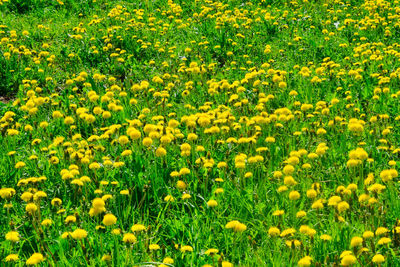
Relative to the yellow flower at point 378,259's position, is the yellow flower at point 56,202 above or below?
below

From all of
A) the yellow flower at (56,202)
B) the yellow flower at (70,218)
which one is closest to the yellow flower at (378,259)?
the yellow flower at (70,218)

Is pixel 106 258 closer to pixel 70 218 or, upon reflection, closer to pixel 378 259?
pixel 70 218

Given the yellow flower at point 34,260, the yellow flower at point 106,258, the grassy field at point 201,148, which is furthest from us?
the grassy field at point 201,148

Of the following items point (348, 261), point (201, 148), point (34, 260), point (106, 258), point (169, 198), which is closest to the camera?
point (348, 261)

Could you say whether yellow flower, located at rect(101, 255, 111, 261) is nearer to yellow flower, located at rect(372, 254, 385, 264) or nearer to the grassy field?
the grassy field

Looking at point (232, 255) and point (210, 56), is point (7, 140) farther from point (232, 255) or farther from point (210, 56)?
point (210, 56)

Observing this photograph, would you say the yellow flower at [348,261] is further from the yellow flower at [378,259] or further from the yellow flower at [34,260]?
the yellow flower at [34,260]

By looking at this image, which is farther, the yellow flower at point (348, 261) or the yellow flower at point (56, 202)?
the yellow flower at point (56, 202)

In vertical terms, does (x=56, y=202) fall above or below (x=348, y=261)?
below

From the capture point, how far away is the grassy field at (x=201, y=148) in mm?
2846

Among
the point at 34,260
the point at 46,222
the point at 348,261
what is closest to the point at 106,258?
the point at 34,260

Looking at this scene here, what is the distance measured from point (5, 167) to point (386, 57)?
4887 mm

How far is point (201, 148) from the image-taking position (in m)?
3.76

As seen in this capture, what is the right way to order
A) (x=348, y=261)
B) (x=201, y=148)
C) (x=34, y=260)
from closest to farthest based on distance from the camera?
Answer: (x=348, y=261)
(x=34, y=260)
(x=201, y=148)
